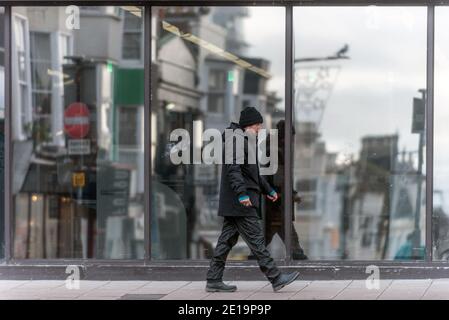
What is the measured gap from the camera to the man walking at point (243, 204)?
290 inches

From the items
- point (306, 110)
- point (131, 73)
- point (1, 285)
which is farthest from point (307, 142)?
point (1, 285)

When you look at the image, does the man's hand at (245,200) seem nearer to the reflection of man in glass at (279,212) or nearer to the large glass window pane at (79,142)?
the reflection of man in glass at (279,212)

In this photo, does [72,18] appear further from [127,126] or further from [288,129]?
[288,129]

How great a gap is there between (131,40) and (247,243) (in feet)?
19.1

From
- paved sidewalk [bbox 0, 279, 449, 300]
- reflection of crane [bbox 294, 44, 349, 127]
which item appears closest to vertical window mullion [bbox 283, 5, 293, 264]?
paved sidewalk [bbox 0, 279, 449, 300]

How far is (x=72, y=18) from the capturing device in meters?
10.2

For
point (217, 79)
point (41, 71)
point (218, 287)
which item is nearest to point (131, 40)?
point (41, 71)

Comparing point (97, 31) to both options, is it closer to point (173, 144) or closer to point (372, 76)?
point (173, 144)

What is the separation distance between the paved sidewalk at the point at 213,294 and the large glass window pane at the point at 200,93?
2.11 meters

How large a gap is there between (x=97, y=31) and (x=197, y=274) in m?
5.05

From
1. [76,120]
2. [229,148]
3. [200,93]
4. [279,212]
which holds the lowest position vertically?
[279,212]

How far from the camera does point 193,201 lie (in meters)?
12.4

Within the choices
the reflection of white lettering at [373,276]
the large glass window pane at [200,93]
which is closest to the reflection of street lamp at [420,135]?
Answer: the reflection of white lettering at [373,276]
